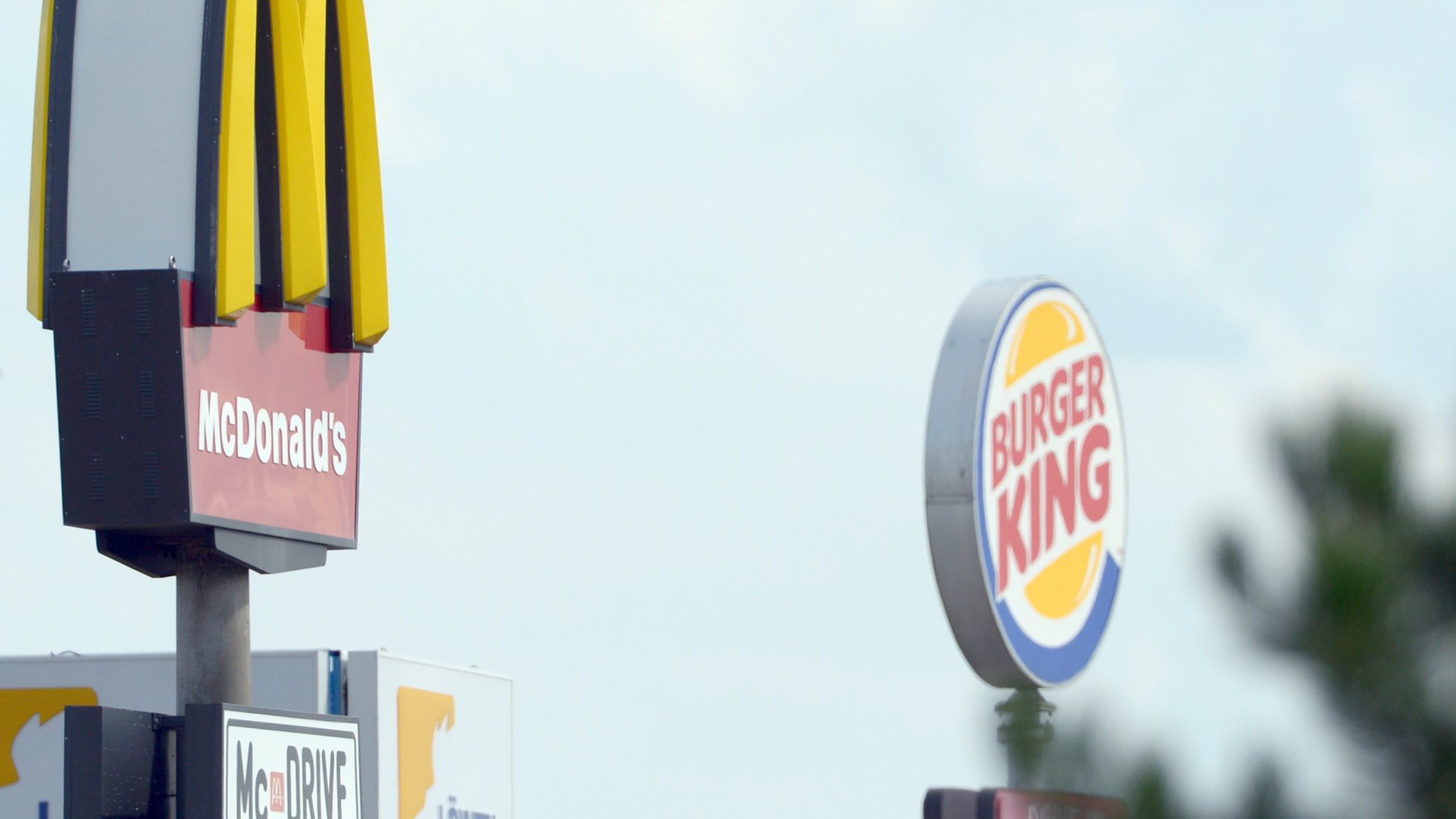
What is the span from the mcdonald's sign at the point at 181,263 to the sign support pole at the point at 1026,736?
24.1 feet

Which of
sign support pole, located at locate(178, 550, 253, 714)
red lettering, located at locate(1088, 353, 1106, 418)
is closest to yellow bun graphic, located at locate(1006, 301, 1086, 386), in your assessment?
red lettering, located at locate(1088, 353, 1106, 418)

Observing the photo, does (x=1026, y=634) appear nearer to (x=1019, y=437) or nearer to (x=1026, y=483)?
(x=1026, y=483)

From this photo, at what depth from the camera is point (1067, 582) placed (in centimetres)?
751

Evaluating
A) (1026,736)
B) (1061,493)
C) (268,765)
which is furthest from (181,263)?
(1026,736)

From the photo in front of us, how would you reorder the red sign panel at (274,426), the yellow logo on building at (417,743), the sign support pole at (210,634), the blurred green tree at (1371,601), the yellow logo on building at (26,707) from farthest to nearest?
1. the yellow logo on building at (417,743)
2. the yellow logo on building at (26,707)
3. the sign support pole at (210,634)
4. the red sign panel at (274,426)
5. the blurred green tree at (1371,601)

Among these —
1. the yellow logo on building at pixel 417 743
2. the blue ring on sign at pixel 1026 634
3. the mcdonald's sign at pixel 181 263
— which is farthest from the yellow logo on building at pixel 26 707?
the blue ring on sign at pixel 1026 634

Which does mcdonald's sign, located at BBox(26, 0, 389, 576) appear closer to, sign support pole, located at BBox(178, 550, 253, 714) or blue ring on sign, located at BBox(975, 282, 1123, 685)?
sign support pole, located at BBox(178, 550, 253, 714)

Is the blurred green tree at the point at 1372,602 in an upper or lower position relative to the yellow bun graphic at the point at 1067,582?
lower

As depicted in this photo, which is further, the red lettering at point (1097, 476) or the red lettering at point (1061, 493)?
the red lettering at point (1097, 476)

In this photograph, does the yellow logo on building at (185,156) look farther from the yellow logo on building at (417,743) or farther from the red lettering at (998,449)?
the yellow logo on building at (417,743)

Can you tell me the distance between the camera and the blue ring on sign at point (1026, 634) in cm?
679

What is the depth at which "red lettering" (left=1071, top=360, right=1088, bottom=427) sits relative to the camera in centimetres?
766

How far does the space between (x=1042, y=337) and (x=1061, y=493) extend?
61cm

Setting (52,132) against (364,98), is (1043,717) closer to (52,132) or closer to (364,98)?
(52,132)
